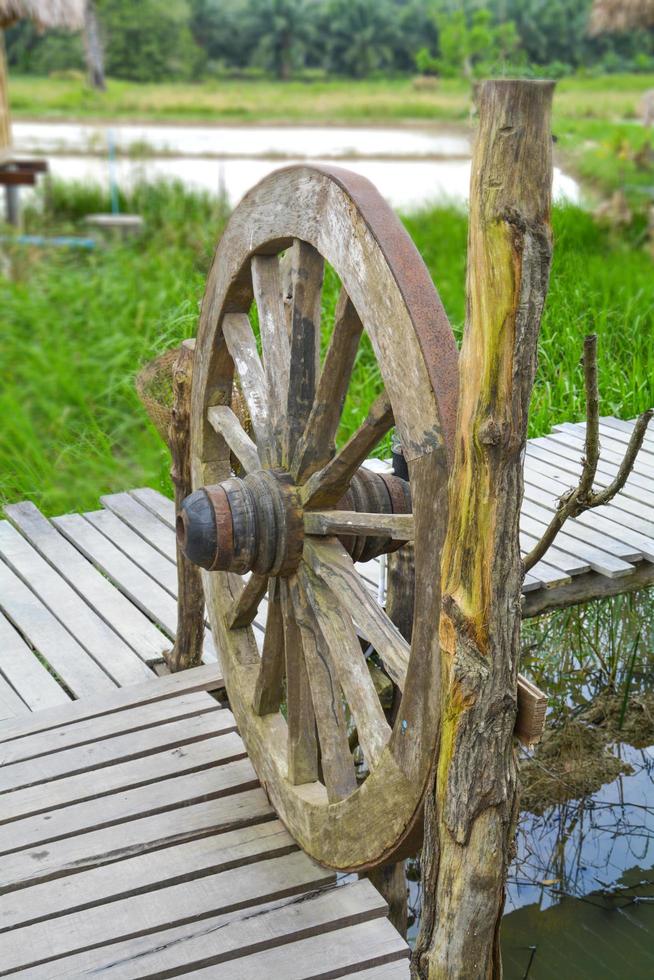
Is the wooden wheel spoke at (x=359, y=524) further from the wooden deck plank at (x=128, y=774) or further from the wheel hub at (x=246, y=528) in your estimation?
the wooden deck plank at (x=128, y=774)

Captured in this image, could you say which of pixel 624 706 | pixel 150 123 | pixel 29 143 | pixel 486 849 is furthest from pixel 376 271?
pixel 150 123

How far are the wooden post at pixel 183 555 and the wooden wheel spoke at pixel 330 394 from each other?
A: 670 millimetres

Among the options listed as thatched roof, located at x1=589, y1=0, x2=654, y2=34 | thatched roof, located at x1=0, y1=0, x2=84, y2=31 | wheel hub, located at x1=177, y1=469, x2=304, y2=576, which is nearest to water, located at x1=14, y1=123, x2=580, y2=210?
thatched roof, located at x1=0, y1=0, x2=84, y2=31

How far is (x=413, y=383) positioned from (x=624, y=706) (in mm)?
2313

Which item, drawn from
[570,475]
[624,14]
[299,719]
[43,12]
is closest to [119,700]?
[299,719]

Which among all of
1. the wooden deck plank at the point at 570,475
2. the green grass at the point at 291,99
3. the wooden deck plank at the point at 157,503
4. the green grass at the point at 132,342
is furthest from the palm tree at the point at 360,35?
the wooden deck plank at the point at 570,475

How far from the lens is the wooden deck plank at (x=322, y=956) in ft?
6.70

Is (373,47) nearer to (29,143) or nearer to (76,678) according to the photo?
(29,143)

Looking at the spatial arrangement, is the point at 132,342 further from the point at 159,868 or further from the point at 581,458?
the point at 159,868

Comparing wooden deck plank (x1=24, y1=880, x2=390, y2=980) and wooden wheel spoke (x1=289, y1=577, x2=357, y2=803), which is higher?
wooden wheel spoke (x1=289, y1=577, x2=357, y2=803)

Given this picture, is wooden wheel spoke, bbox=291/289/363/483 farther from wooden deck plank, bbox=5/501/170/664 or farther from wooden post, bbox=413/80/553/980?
wooden deck plank, bbox=5/501/170/664

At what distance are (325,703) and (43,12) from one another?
863cm

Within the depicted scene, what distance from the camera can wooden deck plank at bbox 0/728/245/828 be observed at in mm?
2529

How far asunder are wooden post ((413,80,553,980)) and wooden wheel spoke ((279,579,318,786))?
23.7 inches
